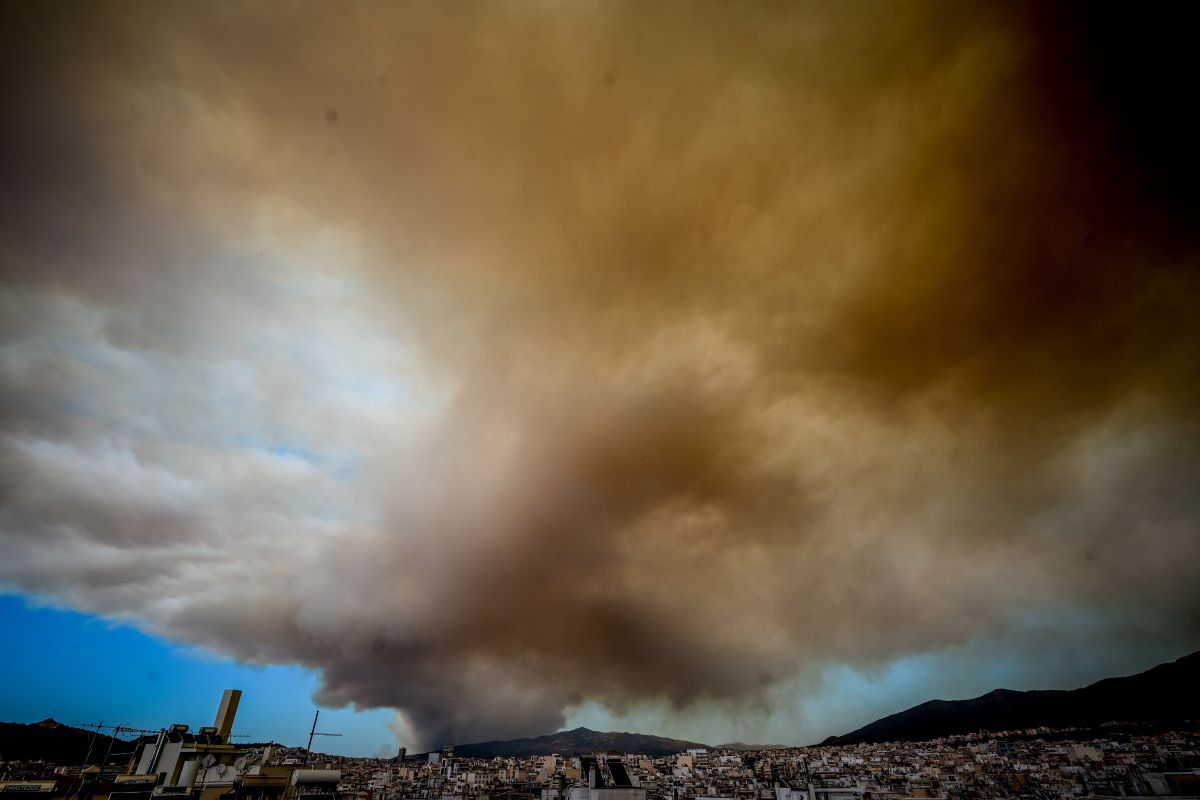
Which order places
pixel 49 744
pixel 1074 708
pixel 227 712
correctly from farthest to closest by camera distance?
pixel 1074 708
pixel 49 744
pixel 227 712

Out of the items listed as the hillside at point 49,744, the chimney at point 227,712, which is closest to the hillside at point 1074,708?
the chimney at point 227,712

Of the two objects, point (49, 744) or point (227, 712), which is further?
point (49, 744)

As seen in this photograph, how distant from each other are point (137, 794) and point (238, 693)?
30.3 feet

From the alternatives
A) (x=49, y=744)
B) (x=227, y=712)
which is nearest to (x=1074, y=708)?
(x=227, y=712)

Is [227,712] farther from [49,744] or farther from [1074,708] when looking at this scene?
[1074,708]

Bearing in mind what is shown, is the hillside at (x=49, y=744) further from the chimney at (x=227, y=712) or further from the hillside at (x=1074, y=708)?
the hillside at (x=1074, y=708)

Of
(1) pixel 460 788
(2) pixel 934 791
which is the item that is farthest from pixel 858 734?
(1) pixel 460 788

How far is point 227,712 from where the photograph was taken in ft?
110

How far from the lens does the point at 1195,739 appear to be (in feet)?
225

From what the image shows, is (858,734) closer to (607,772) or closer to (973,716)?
(973,716)

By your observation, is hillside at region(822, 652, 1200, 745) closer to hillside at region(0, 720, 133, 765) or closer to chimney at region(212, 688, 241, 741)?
chimney at region(212, 688, 241, 741)

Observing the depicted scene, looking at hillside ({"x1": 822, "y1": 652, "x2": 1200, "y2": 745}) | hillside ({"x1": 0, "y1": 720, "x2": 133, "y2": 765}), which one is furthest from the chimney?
hillside ({"x1": 822, "y1": 652, "x2": 1200, "y2": 745})

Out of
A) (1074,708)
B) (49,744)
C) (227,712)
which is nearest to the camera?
(227,712)

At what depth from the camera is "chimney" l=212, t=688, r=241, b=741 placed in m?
32.4
